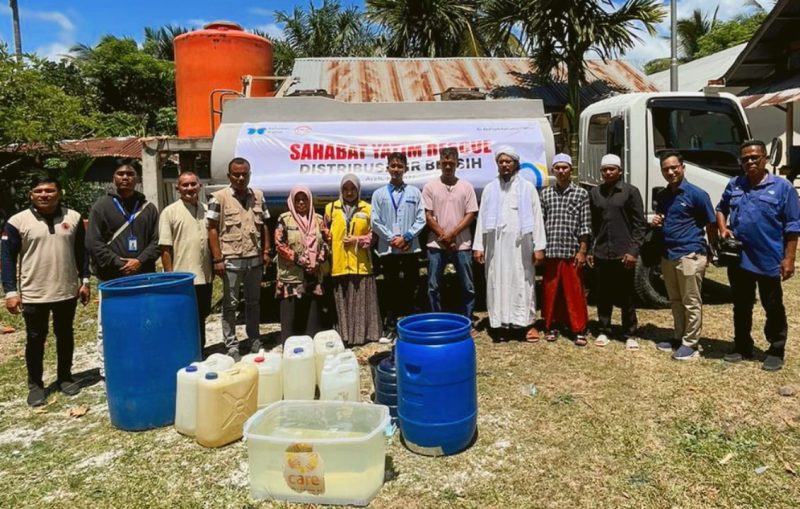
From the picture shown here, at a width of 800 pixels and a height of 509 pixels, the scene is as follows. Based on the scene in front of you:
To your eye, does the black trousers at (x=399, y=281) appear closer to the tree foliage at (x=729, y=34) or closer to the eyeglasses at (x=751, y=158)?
the eyeglasses at (x=751, y=158)

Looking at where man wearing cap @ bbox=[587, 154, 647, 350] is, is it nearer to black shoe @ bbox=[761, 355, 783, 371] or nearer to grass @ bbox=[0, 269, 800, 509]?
grass @ bbox=[0, 269, 800, 509]

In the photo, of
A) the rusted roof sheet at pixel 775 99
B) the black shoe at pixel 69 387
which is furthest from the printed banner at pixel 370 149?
the rusted roof sheet at pixel 775 99

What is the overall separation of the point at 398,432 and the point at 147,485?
1477 millimetres

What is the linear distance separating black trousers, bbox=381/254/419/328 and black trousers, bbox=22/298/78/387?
2683 millimetres

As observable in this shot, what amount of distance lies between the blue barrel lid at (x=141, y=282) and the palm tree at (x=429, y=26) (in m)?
17.3

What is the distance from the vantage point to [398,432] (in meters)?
3.66

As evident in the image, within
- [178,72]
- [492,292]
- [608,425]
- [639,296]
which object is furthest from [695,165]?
[178,72]

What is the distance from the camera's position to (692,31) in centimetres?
3391

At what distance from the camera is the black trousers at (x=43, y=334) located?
424 centimetres

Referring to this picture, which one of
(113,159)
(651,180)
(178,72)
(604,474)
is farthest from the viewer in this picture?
(113,159)

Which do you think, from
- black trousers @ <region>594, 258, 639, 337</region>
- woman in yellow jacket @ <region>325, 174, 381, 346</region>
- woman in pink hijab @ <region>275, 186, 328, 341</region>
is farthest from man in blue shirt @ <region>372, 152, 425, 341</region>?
black trousers @ <region>594, 258, 639, 337</region>

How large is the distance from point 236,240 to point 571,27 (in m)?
10.3

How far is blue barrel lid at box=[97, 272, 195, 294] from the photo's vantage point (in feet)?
12.1

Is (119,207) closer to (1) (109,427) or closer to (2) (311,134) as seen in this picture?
(1) (109,427)
